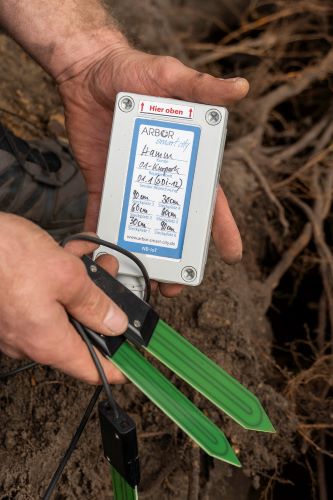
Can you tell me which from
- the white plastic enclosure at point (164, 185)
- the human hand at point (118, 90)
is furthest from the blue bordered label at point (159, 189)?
the human hand at point (118, 90)

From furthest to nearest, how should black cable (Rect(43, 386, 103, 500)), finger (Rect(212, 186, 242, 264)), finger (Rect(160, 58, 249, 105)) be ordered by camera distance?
finger (Rect(212, 186, 242, 264)), finger (Rect(160, 58, 249, 105)), black cable (Rect(43, 386, 103, 500))

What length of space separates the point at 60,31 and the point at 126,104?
0.41 metres

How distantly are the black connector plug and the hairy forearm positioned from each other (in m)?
0.90

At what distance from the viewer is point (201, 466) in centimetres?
147

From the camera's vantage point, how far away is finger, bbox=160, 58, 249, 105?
1140 millimetres

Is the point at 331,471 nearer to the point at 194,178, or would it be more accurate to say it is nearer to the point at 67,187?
the point at 194,178

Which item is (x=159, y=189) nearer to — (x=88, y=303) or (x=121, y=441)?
(x=88, y=303)

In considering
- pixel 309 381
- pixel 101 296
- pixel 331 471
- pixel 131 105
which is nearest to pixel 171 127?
pixel 131 105

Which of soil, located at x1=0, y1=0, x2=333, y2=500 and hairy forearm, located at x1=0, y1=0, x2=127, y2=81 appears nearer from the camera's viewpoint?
soil, located at x1=0, y1=0, x2=333, y2=500

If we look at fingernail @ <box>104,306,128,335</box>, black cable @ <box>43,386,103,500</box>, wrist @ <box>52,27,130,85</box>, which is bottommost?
black cable @ <box>43,386,103,500</box>

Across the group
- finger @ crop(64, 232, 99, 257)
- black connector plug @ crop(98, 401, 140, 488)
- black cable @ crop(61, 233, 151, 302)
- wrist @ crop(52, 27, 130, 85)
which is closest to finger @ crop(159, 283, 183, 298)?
black cable @ crop(61, 233, 151, 302)

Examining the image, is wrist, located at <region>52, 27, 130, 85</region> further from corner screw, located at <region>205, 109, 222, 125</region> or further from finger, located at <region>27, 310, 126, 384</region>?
finger, located at <region>27, 310, 126, 384</region>

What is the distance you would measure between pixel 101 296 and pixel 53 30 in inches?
33.5

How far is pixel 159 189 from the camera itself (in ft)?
3.80
